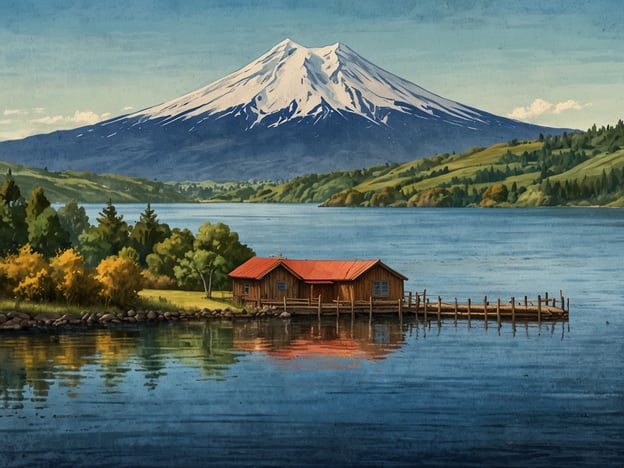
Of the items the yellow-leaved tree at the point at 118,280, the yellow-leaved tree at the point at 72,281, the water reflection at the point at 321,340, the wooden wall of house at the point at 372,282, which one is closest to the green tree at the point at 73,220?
the yellow-leaved tree at the point at 72,281

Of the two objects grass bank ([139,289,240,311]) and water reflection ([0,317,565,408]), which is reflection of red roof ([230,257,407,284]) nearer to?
grass bank ([139,289,240,311])

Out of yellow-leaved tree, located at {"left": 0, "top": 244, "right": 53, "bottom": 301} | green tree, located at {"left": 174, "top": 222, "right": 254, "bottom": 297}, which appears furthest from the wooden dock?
yellow-leaved tree, located at {"left": 0, "top": 244, "right": 53, "bottom": 301}

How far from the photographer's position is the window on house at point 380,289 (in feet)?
302

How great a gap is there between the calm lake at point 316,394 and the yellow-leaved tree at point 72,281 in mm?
7855

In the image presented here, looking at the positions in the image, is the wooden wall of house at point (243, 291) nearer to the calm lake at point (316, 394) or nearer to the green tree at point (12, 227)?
the calm lake at point (316, 394)

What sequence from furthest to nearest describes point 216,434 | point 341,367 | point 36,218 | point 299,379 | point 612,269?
1. point 612,269
2. point 36,218
3. point 341,367
4. point 299,379
5. point 216,434

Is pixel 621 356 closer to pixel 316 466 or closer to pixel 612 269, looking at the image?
pixel 316 466

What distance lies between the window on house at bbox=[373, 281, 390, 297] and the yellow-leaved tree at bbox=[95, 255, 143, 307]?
1938 cm

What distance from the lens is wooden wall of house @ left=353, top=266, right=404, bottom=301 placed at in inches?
3605

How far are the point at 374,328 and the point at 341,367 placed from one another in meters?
22.8

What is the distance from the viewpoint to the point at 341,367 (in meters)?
61.9

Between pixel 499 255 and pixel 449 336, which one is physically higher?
pixel 499 255

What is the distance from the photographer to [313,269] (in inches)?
3681

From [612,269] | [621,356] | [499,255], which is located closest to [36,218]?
[621,356]
